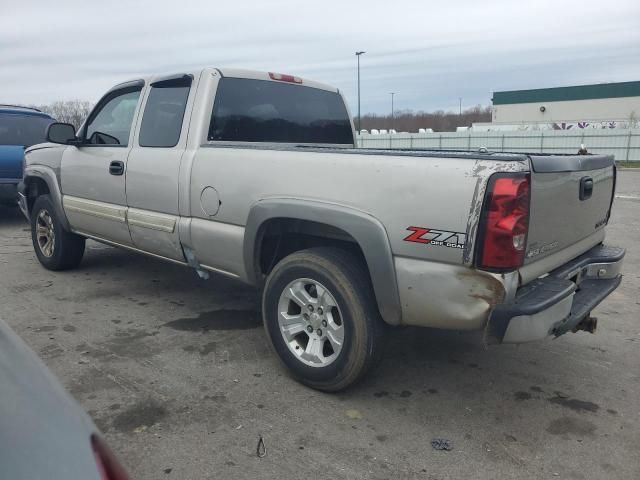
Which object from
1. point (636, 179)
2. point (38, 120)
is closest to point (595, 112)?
point (636, 179)

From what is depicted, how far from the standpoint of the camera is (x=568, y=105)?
60.7 metres

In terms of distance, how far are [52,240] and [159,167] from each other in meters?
2.57

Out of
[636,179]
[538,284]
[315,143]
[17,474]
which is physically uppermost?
[315,143]

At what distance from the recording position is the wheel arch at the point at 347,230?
2953 mm

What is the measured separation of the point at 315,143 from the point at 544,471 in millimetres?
3250

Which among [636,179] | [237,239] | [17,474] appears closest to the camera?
[17,474]

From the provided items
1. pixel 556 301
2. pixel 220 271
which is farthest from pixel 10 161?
pixel 556 301

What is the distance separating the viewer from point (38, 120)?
9883 millimetres

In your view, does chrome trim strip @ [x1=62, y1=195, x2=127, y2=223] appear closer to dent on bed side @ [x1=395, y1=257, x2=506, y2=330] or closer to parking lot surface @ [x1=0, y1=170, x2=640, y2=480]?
parking lot surface @ [x1=0, y1=170, x2=640, y2=480]

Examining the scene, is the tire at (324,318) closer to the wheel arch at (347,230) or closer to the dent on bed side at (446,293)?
the wheel arch at (347,230)

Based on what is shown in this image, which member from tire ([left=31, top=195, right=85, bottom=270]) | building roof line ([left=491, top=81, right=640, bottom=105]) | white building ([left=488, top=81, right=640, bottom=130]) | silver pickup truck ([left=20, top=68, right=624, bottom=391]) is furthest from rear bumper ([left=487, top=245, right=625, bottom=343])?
building roof line ([left=491, top=81, right=640, bottom=105])

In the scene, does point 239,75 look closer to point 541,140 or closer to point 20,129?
point 20,129

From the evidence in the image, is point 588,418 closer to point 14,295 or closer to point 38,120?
point 14,295

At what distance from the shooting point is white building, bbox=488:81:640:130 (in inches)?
2244
